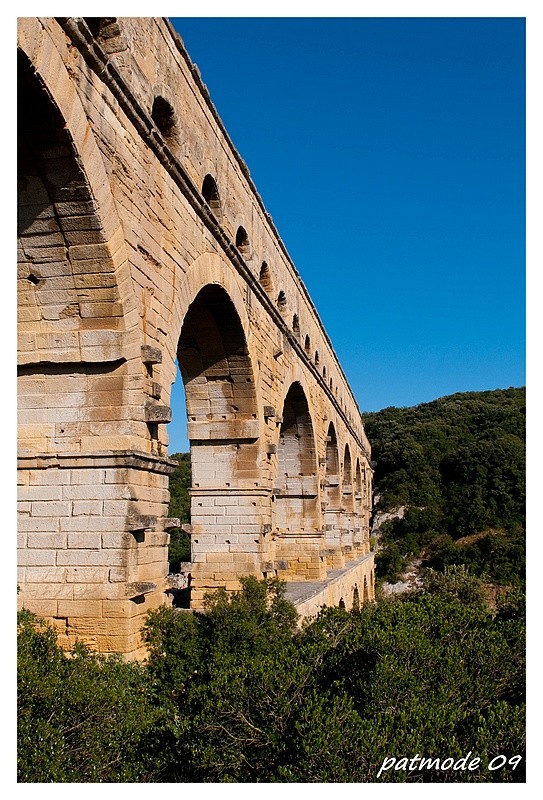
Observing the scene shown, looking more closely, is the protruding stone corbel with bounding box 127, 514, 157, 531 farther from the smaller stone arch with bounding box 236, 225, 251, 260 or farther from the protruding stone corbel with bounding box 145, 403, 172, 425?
the smaller stone arch with bounding box 236, 225, 251, 260

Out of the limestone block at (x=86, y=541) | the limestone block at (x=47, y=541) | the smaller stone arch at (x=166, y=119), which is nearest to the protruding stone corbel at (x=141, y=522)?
the limestone block at (x=86, y=541)

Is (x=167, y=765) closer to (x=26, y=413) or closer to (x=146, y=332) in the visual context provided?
(x=26, y=413)

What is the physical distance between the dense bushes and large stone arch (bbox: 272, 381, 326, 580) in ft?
33.7

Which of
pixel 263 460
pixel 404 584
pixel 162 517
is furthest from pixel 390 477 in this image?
pixel 162 517

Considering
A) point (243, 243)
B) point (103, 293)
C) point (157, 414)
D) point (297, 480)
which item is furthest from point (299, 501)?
point (103, 293)

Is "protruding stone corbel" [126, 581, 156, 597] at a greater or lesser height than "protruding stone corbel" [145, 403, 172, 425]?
lesser

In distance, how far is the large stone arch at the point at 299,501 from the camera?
17750 mm

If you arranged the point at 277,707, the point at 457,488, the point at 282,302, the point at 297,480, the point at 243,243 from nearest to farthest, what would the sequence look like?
the point at 277,707 < the point at 243,243 < the point at 282,302 < the point at 297,480 < the point at 457,488

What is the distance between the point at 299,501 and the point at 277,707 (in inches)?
500

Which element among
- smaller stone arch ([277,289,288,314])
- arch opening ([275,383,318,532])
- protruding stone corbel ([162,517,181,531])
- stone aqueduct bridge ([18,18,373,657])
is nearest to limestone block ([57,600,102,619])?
stone aqueduct bridge ([18,18,373,657])

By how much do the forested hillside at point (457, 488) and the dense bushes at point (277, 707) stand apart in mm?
29884

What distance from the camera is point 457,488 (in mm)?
46344

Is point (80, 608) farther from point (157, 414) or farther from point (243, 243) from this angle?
point (243, 243)

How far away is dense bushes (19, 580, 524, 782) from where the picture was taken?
4.51 meters
